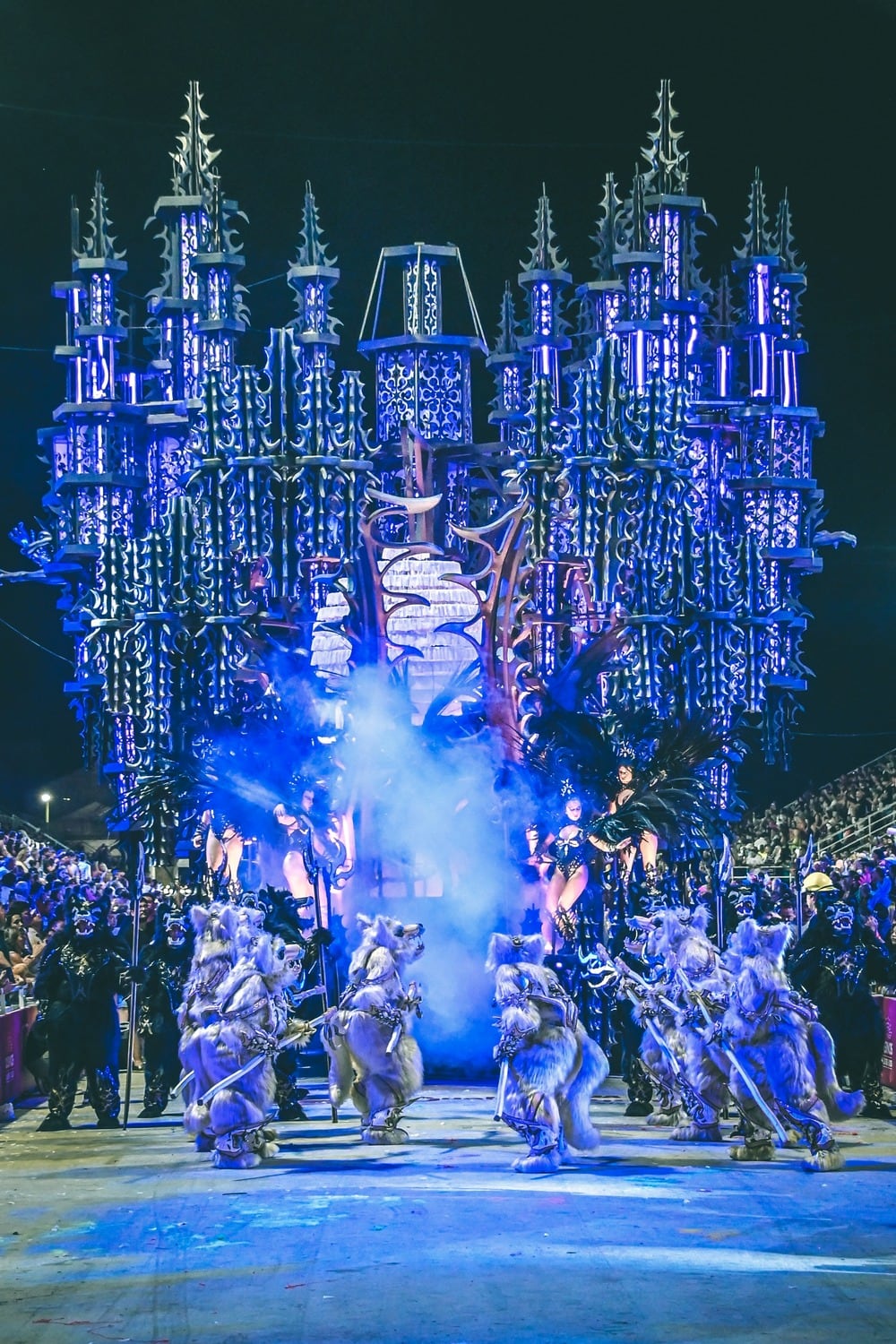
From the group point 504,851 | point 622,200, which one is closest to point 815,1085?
point 504,851

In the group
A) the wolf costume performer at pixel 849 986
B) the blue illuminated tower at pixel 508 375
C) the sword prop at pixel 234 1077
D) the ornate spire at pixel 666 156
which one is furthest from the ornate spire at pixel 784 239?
the sword prop at pixel 234 1077

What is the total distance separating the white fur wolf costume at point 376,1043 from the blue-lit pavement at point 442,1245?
0.31 meters

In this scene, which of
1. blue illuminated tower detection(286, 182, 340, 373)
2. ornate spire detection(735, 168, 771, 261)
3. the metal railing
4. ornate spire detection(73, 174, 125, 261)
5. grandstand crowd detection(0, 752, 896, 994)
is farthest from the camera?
the metal railing

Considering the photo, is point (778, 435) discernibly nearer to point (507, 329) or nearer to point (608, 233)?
point (608, 233)

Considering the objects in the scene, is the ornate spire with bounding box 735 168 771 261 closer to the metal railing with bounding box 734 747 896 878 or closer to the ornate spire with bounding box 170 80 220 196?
the ornate spire with bounding box 170 80 220 196

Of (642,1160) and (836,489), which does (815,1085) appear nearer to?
(642,1160)

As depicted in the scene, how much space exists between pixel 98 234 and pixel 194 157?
1.57m

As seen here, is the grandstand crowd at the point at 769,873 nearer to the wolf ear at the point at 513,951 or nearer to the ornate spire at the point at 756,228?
the wolf ear at the point at 513,951

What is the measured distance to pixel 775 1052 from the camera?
50.1 feet

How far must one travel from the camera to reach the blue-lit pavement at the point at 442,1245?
10.4 metres

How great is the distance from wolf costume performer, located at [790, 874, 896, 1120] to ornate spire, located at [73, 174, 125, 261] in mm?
14448

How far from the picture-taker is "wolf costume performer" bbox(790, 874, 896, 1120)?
18328 millimetres

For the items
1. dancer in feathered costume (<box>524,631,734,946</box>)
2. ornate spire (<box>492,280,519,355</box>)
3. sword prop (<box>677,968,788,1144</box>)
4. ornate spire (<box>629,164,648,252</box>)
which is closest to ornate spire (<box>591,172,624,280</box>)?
ornate spire (<box>629,164,648,252</box>)

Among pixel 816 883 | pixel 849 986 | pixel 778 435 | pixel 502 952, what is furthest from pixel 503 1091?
pixel 778 435
